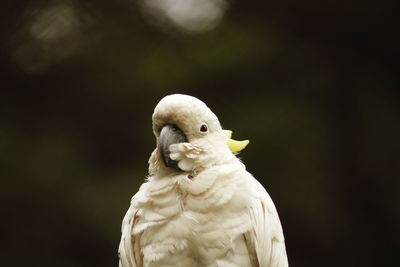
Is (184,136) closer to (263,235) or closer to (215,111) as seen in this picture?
(263,235)

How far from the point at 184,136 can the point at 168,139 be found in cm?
6

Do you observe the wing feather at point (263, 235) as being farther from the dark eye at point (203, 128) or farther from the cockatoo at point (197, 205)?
the dark eye at point (203, 128)

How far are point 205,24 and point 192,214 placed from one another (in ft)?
7.87

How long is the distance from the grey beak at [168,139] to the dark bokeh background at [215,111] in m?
2.17

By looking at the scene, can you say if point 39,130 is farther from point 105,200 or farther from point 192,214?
point 192,214

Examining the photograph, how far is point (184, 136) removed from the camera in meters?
1.70

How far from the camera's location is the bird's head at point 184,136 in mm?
1656

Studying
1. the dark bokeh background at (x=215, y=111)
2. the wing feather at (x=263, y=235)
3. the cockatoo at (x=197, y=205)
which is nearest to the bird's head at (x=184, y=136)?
the cockatoo at (x=197, y=205)

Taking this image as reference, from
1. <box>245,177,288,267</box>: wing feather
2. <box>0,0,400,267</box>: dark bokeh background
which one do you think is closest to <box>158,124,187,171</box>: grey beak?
<box>245,177,288,267</box>: wing feather

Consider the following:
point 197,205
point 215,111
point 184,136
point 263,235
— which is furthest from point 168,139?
point 215,111

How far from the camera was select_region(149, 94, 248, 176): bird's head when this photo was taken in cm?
166

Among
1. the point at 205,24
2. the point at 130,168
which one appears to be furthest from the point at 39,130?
the point at 205,24

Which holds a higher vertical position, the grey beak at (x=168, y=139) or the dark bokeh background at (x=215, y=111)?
the dark bokeh background at (x=215, y=111)

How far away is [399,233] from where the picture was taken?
3.96m
